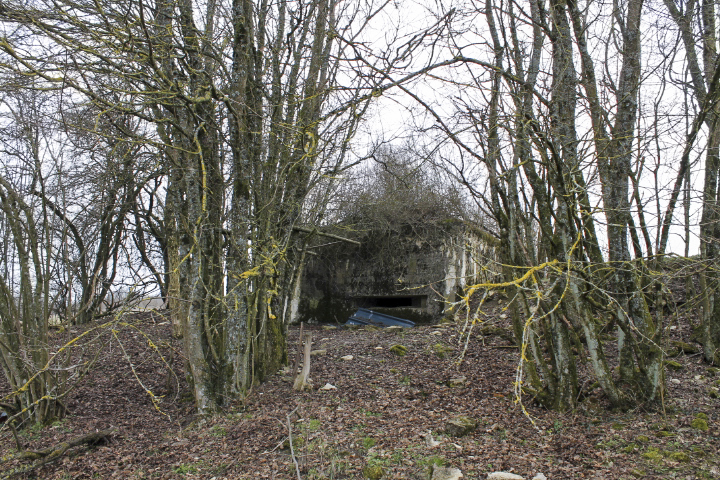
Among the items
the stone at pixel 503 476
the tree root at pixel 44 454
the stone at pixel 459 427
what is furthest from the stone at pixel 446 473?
the tree root at pixel 44 454

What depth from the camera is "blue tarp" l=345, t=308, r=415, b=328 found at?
35.0 ft

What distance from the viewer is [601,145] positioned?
186 inches

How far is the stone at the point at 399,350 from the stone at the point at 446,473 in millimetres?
3420

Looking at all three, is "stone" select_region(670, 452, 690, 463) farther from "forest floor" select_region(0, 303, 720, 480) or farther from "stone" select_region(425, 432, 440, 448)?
"stone" select_region(425, 432, 440, 448)

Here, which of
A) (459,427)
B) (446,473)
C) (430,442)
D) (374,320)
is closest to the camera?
(446,473)

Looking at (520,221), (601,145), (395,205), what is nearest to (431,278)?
(395,205)

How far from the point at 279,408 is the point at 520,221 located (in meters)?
3.35

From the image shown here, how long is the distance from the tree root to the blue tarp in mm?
6628

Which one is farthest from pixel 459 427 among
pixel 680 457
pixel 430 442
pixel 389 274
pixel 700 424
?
pixel 389 274

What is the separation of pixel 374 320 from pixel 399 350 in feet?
11.9

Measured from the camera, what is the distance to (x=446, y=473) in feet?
12.0

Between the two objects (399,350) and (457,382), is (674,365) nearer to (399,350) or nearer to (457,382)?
(457,382)

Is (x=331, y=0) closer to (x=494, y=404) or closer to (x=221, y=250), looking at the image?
(x=221, y=250)

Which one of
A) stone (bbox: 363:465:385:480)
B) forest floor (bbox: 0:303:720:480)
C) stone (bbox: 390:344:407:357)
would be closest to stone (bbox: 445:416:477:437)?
forest floor (bbox: 0:303:720:480)
